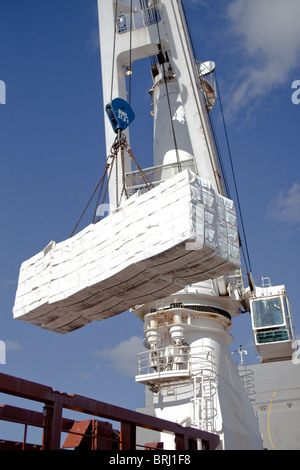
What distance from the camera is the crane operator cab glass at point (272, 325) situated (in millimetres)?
16172

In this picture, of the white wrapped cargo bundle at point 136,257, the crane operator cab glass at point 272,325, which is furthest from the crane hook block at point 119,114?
the crane operator cab glass at point 272,325

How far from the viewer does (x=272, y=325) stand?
16219mm

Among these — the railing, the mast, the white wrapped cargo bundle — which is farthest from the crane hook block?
the railing

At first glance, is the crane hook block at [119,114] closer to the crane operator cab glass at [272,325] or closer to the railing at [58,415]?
the crane operator cab glass at [272,325]

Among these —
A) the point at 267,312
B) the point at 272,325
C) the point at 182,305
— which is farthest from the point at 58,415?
the point at 267,312

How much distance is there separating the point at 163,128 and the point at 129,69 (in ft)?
9.10

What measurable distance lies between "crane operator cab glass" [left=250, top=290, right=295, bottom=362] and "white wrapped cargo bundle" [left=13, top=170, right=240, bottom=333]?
22.9 feet

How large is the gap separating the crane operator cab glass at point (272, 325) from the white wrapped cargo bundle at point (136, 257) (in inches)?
274

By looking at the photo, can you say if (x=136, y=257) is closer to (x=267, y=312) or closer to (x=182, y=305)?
(x=182, y=305)

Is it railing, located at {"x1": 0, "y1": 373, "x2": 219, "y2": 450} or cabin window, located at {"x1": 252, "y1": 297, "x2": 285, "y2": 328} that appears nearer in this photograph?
railing, located at {"x1": 0, "y1": 373, "x2": 219, "y2": 450}

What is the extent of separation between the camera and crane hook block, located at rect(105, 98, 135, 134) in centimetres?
1344

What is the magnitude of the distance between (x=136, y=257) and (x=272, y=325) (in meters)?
8.68

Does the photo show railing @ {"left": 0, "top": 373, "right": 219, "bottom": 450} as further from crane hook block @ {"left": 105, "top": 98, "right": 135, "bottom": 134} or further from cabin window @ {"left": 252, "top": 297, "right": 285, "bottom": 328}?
cabin window @ {"left": 252, "top": 297, "right": 285, "bottom": 328}

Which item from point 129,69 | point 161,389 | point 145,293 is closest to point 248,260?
point 161,389
